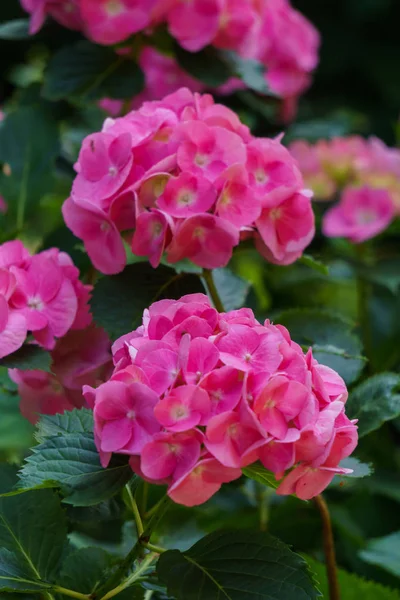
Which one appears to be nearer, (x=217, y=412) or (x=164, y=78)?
(x=217, y=412)

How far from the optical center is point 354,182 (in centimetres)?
175

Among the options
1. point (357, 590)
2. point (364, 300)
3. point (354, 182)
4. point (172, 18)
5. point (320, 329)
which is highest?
point (172, 18)

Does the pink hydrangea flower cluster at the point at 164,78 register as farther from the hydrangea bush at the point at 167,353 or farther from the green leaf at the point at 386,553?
the green leaf at the point at 386,553

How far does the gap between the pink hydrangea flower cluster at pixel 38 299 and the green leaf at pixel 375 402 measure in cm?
29

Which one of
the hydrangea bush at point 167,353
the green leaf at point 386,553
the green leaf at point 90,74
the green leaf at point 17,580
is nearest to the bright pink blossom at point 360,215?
the hydrangea bush at point 167,353

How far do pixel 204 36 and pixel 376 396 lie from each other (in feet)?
1.92

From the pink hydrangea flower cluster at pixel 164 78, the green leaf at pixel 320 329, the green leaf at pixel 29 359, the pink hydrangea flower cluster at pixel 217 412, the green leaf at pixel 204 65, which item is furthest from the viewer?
the pink hydrangea flower cluster at pixel 164 78

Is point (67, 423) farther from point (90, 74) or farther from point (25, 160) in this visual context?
point (90, 74)

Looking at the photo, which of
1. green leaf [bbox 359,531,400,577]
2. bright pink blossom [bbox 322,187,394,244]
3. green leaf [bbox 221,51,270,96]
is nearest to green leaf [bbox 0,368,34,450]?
green leaf [bbox 359,531,400,577]

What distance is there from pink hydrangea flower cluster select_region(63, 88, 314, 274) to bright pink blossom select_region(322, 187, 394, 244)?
73 cm

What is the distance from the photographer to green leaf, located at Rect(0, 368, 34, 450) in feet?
3.19

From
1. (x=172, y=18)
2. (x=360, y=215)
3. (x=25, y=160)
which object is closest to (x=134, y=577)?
(x=25, y=160)

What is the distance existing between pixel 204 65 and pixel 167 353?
77 centimetres

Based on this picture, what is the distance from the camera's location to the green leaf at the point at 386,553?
1.00 metres
